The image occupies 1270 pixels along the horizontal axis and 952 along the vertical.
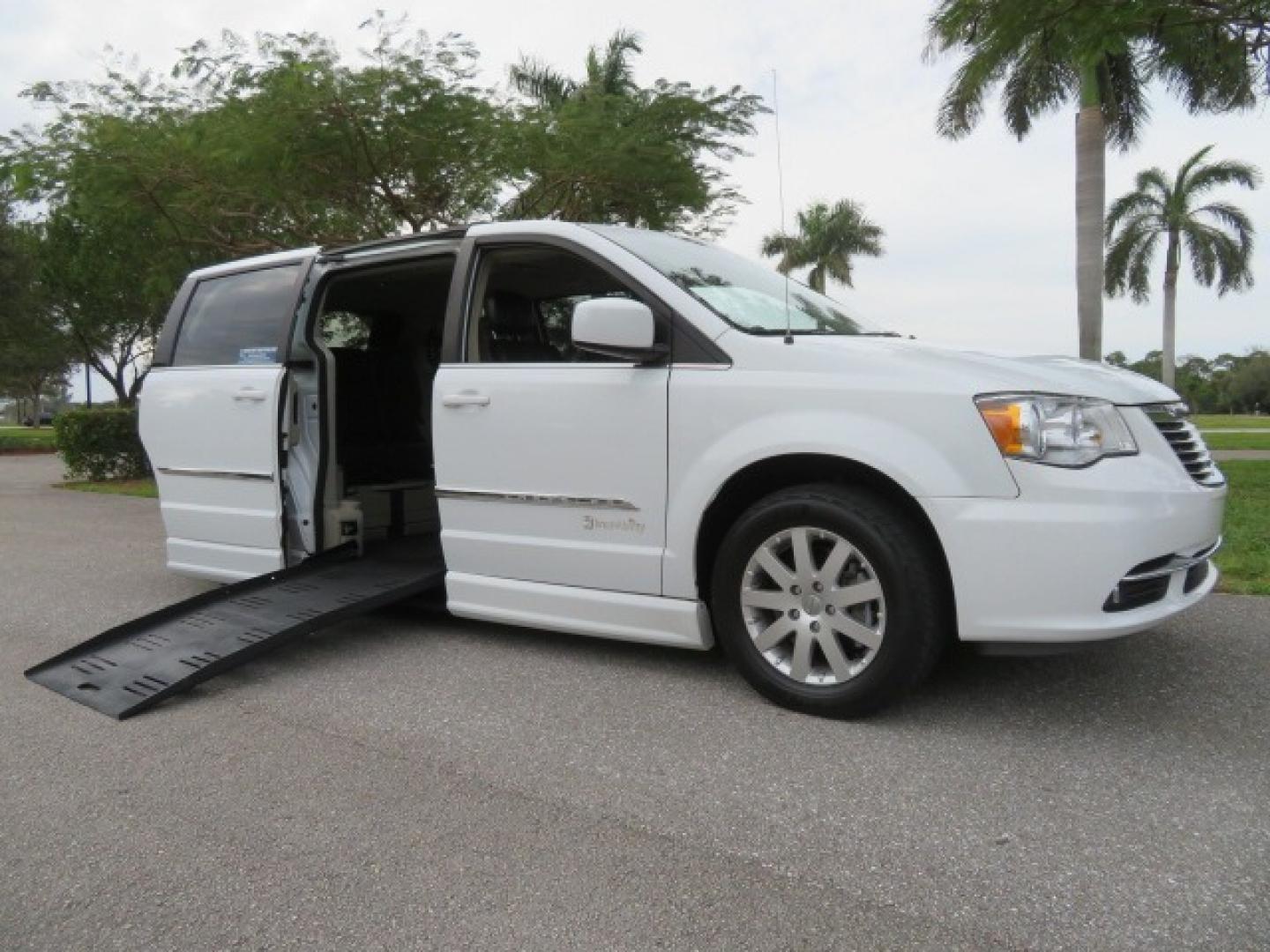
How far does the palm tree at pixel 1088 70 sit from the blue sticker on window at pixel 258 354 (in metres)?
5.57

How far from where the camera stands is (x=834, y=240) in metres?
38.8

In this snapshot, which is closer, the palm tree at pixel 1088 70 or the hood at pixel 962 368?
the hood at pixel 962 368

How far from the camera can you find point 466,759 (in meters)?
3.02

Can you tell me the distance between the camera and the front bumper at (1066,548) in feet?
9.53

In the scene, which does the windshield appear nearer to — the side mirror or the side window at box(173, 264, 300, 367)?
the side mirror

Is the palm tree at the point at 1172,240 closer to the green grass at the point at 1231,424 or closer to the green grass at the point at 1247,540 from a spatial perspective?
the green grass at the point at 1231,424

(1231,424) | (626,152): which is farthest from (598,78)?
(1231,424)

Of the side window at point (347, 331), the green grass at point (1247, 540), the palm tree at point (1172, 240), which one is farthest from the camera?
the palm tree at point (1172, 240)

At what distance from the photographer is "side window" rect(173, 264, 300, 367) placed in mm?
5031

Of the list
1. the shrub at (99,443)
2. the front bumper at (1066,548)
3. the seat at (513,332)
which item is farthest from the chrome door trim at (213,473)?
the shrub at (99,443)

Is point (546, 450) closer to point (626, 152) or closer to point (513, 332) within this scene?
point (513, 332)

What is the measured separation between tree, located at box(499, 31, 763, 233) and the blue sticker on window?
7.09 metres

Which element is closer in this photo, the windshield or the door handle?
the windshield

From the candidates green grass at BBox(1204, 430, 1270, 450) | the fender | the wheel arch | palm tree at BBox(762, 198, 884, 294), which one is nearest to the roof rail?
the fender
